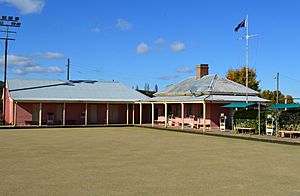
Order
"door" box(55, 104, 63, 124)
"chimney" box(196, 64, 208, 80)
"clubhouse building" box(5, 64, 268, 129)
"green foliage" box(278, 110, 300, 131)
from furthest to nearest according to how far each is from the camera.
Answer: "chimney" box(196, 64, 208, 80) < "door" box(55, 104, 63, 124) < "clubhouse building" box(5, 64, 268, 129) < "green foliage" box(278, 110, 300, 131)

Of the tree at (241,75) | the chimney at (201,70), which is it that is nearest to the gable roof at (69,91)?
the chimney at (201,70)

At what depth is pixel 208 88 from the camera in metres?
29.2

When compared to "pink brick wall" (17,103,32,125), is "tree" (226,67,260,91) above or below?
above

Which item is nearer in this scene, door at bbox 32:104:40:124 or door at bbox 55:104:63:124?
door at bbox 32:104:40:124

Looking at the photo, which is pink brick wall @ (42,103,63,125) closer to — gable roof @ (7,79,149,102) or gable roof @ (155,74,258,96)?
gable roof @ (7,79,149,102)

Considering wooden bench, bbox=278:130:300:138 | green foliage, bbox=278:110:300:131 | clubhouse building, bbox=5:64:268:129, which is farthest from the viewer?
clubhouse building, bbox=5:64:268:129

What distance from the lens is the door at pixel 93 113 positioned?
113ft

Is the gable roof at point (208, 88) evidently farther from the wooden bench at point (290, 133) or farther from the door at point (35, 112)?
the door at point (35, 112)

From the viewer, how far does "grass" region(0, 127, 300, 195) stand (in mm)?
7773

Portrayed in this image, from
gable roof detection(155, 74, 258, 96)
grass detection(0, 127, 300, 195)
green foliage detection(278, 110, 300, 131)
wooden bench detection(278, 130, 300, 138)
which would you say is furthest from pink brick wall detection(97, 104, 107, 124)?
grass detection(0, 127, 300, 195)

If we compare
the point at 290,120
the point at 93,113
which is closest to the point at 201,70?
the point at 93,113

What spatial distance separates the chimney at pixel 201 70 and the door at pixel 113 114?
7683 millimetres

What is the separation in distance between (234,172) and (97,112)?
25.7 m

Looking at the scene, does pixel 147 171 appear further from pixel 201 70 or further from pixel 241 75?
pixel 241 75
